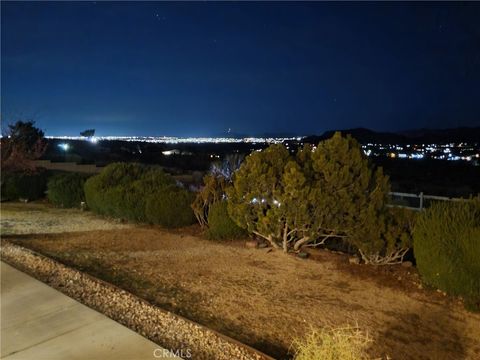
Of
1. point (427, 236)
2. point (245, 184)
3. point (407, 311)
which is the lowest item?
point (407, 311)

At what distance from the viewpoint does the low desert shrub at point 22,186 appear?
20.9 m

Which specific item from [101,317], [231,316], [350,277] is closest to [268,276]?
[350,277]

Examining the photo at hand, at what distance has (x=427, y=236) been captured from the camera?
25.6 feet

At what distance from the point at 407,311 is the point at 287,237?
409cm

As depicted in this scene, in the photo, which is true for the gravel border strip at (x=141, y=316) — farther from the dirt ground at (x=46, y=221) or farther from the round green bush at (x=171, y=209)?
the dirt ground at (x=46, y=221)

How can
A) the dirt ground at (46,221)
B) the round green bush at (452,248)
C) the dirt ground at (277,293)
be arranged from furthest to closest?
the dirt ground at (46,221), the round green bush at (452,248), the dirt ground at (277,293)

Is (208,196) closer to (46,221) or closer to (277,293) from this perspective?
(277,293)

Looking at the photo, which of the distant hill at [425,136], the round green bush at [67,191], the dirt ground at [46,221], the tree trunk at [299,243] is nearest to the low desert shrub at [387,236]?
the tree trunk at [299,243]

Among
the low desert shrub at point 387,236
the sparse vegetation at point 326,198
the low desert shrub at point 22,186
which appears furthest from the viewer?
the low desert shrub at point 22,186

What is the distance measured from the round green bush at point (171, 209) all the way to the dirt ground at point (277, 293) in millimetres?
1689

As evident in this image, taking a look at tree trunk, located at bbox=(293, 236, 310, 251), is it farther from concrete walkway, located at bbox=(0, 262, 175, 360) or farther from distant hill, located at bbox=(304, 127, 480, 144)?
distant hill, located at bbox=(304, 127, 480, 144)

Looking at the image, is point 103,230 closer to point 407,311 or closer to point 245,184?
point 245,184

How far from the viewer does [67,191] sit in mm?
18359

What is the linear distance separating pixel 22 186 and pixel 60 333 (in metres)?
16.6
